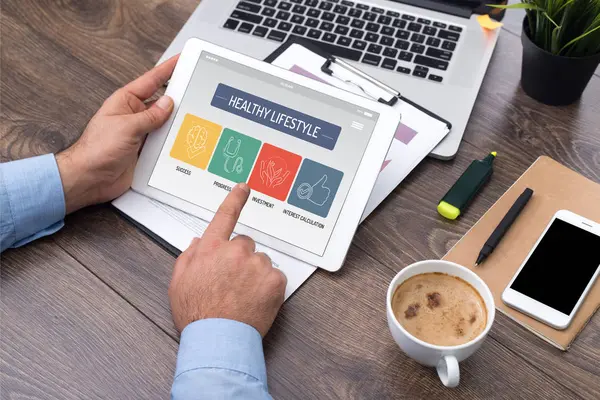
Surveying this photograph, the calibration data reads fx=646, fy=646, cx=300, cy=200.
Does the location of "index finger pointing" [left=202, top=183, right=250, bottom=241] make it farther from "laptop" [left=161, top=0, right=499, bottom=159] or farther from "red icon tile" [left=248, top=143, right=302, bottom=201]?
"laptop" [left=161, top=0, right=499, bottom=159]

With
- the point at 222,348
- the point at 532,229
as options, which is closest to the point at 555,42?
the point at 532,229

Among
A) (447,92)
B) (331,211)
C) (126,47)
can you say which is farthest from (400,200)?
(126,47)

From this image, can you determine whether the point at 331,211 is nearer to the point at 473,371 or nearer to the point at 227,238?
Answer: the point at 227,238

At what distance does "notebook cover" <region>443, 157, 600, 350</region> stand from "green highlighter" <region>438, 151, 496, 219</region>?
3 centimetres

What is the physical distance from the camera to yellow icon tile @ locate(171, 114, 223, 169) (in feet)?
2.87

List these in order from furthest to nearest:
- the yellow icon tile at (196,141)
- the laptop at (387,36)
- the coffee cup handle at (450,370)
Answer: the laptop at (387,36)
the yellow icon tile at (196,141)
the coffee cup handle at (450,370)

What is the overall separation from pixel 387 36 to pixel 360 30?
5 cm

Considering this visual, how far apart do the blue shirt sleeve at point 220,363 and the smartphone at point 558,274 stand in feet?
1.01

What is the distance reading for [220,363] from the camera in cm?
73

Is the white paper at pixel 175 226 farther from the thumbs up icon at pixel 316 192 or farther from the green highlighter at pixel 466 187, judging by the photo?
the green highlighter at pixel 466 187

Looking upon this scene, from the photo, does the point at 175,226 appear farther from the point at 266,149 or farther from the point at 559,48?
the point at 559,48

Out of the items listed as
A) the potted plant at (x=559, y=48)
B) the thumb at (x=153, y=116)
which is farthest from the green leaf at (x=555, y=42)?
the thumb at (x=153, y=116)

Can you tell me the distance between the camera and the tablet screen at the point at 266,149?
833 mm

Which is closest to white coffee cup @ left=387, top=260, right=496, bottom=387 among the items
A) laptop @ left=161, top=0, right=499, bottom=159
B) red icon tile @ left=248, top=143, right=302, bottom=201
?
red icon tile @ left=248, top=143, right=302, bottom=201
